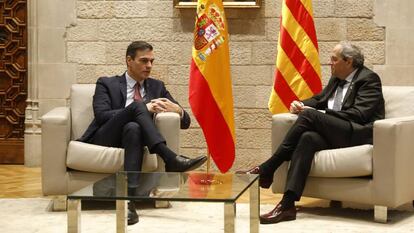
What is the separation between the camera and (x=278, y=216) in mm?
5027

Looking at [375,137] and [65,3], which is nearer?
[375,137]

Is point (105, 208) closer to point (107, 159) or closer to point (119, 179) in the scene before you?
point (107, 159)

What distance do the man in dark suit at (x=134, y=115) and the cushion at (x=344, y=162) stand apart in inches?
29.4

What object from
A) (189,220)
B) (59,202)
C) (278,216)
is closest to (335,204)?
(278,216)

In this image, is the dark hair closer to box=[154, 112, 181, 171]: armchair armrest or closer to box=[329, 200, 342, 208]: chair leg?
box=[154, 112, 181, 171]: armchair armrest

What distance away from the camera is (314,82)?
626cm

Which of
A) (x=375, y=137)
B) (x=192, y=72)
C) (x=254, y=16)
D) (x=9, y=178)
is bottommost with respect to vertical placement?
(x=9, y=178)

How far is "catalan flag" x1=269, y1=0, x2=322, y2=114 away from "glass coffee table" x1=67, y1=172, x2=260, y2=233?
6.68 feet

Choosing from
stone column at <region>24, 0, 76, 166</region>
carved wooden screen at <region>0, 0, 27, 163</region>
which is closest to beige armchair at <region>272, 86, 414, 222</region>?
stone column at <region>24, 0, 76, 166</region>

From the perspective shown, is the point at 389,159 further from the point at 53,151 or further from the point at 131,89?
the point at 53,151

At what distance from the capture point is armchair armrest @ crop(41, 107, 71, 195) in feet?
17.5

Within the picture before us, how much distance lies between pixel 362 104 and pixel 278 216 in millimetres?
940

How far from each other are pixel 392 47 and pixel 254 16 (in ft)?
3.97

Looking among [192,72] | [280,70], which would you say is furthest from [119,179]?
[280,70]
